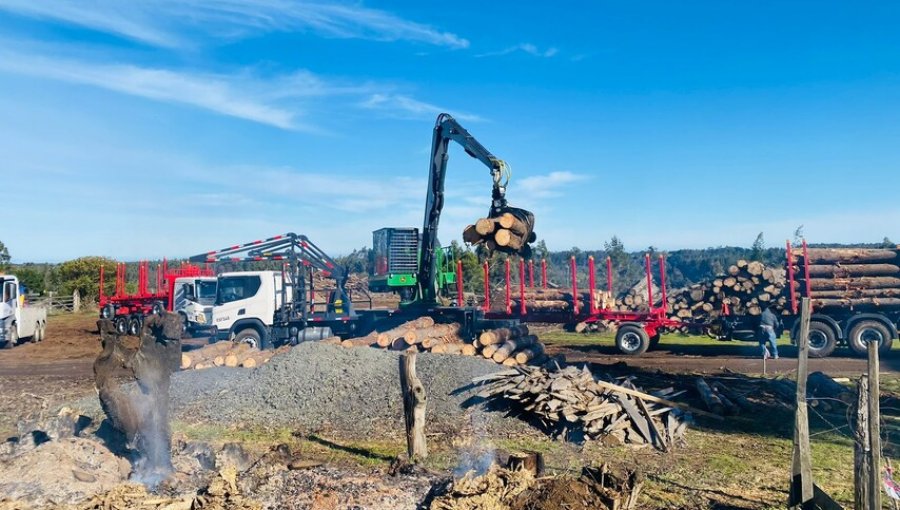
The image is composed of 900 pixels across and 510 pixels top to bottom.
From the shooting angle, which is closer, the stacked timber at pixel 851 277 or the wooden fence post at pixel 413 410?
the wooden fence post at pixel 413 410

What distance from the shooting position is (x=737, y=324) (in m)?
19.2

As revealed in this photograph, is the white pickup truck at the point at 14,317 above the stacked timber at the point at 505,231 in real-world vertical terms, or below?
below

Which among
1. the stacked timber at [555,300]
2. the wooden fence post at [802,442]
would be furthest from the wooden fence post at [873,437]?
the stacked timber at [555,300]

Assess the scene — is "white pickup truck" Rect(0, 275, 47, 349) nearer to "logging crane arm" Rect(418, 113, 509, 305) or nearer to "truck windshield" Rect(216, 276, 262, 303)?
"truck windshield" Rect(216, 276, 262, 303)

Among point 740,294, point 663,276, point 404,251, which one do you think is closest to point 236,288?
point 404,251

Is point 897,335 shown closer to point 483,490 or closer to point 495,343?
point 495,343

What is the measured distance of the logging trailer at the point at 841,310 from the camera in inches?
697

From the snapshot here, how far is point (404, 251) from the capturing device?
1805cm

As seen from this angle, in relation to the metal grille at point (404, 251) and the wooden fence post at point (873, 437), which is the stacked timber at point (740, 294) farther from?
the wooden fence post at point (873, 437)

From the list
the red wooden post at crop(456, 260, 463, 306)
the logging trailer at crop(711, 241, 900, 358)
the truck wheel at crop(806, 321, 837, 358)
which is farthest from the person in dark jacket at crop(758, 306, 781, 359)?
the red wooden post at crop(456, 260, 463, 306)

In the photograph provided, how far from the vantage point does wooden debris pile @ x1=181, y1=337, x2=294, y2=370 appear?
14.8 meters

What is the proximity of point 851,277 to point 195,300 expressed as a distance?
1865cm

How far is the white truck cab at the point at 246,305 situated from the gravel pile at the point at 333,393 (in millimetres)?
4309

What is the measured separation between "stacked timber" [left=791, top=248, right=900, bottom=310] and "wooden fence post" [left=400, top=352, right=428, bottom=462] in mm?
13718
